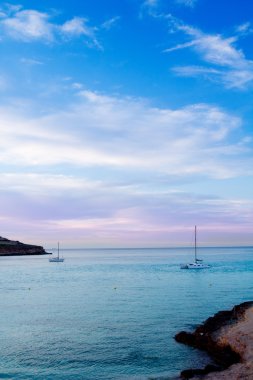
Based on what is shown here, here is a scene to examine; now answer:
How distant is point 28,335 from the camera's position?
127ft

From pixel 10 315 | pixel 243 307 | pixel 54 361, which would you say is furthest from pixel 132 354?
pixel 10 315

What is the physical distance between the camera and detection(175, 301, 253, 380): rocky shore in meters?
24.8

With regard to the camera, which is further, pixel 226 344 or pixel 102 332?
pixel 102 332

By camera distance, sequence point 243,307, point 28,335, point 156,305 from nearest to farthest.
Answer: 1. point 28,335
2. point 243,307
3. point 156,305

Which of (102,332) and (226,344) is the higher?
(226,344)

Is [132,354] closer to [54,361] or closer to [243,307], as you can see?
[54,361]

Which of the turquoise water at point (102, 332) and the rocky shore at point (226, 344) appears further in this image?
the turquoise water at point (102, 332)

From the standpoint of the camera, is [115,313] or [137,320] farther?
[115,313]

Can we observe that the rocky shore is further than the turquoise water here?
No

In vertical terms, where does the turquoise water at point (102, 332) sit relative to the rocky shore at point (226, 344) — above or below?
below

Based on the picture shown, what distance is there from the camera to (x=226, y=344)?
31.1 metres

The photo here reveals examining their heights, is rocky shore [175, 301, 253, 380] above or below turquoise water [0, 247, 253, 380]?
above

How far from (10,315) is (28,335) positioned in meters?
12.5

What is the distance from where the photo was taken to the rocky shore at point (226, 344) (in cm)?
2477
